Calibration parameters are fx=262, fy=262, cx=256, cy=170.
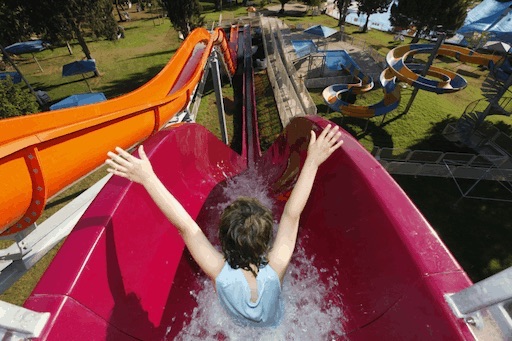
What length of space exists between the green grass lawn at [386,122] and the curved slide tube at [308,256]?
198 inches

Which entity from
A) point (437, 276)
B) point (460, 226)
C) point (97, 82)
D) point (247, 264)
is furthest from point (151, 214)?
point (97, 82)

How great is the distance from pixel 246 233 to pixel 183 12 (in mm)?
18617

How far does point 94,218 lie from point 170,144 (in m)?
1.63

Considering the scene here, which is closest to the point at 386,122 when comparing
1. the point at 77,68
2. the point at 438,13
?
the point at 438,13

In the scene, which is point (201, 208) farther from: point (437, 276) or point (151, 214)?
point (437, 276)

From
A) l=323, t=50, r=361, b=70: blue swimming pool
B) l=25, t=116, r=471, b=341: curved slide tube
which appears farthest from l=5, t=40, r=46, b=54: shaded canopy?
l=25, t=116, r=471, b=341: curved slide tube

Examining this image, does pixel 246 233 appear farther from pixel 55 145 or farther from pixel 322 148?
pixel 55 145

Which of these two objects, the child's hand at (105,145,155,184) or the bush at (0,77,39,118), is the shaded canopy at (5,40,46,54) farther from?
the child's hand at (105,145,155,184)

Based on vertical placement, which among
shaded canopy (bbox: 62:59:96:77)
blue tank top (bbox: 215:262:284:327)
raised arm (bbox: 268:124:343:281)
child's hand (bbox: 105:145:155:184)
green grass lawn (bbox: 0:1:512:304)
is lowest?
green grass lawn (bbox: 0:1:512:304)

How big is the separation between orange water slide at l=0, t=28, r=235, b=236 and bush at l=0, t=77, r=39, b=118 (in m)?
7.26

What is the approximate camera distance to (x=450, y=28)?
19.2 m

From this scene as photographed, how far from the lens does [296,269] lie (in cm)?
343

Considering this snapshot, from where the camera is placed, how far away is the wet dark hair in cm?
172

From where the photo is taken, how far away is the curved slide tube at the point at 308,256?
188 centimetres
